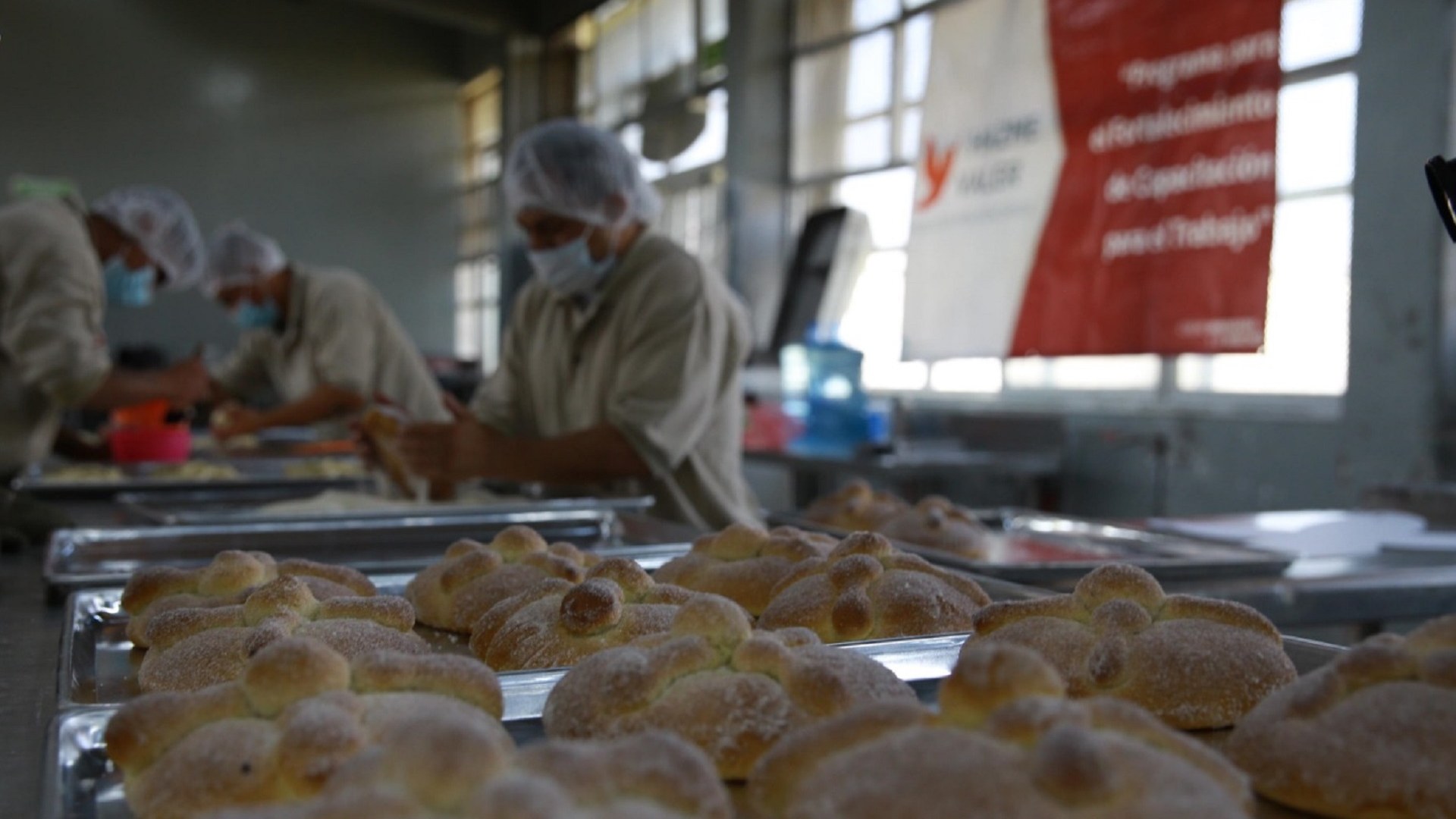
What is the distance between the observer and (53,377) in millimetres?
3197

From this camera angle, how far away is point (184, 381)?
3744 mm

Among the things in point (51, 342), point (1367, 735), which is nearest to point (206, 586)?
point (1367, 735)

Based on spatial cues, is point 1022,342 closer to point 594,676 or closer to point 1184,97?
point 1184,97

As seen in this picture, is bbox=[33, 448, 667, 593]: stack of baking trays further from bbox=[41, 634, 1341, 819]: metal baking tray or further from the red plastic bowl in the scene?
bbox=[41, 634, 1341, 819]: metal baking tray

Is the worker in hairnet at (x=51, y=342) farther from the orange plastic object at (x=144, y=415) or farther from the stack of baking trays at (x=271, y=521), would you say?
the stack of baking trays at (x=271, y=521)

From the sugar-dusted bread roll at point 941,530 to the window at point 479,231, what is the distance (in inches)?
423

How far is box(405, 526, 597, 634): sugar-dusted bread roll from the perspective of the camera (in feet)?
4.41

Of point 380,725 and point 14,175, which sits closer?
point 380,725

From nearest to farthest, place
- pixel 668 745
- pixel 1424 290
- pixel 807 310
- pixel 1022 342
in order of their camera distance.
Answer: pixel 668 745 < pixel 1424 290 < pixel 1022 342 < pixel 807 310

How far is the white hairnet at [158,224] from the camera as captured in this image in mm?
4098

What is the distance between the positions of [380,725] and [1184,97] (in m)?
4.78

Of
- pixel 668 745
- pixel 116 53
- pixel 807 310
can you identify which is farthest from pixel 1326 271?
pixel 116 53

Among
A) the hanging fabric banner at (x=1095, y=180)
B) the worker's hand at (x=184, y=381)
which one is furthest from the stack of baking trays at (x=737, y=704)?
the hanging fabric banner at (x=1095, y=180)

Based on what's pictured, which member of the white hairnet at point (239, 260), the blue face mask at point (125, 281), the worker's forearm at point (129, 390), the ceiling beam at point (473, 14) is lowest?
the worker's forearm at point (129, 390)
